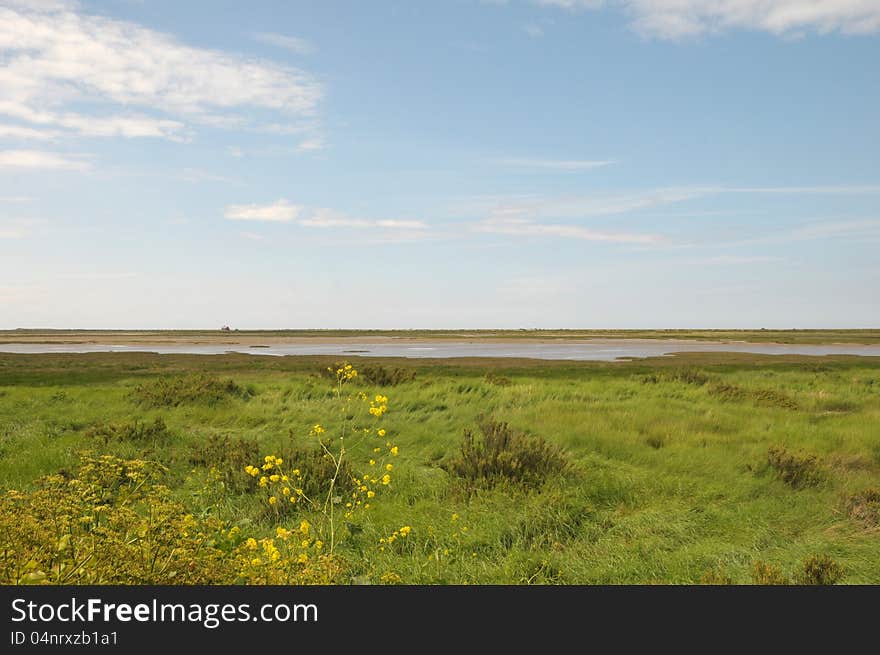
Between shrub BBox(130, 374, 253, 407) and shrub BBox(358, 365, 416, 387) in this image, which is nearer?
shrub BBox(130, 374, 253, 407)

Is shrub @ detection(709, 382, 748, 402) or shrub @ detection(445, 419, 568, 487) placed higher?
shrub @ detection(709, 382, 748, 402)

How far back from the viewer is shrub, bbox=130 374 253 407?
19109 mm

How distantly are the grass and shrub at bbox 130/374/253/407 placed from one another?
0.13m

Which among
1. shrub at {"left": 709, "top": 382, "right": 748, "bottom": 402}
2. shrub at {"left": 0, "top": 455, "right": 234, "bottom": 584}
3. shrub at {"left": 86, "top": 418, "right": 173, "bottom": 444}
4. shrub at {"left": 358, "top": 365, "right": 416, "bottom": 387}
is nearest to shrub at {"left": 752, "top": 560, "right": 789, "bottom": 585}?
shrub at {"left": 0, "top": 455, "right": 234, "bottom": 584}

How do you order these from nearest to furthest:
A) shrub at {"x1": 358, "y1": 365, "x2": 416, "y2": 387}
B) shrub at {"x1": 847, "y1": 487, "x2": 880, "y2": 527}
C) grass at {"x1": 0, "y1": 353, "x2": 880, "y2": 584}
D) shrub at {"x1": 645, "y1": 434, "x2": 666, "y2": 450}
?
grass at {"x1": 0, "y1": 353, "x2": 880, "y2": 584}, shrub at {"x1": 847, "y1": 487, "x2": 880, "y2": 527}, shrub at {"x1": 645, "y1": 434, "x2": 666, "y2": 450}, shrub at {"x1": 358, "y1": 365, "x2": 416, "y2": 387}

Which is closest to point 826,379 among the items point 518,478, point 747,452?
point 747,452

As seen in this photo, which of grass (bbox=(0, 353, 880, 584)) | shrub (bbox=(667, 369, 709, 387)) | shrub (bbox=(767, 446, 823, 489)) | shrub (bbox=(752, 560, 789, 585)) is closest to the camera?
shrub (bbox=(752, 560, 789, 585))

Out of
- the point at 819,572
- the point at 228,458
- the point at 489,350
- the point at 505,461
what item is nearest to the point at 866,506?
the point at 819,572

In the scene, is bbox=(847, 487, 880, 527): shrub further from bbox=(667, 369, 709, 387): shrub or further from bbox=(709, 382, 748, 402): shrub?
bbox=(667, 369, 709, 387): shrub

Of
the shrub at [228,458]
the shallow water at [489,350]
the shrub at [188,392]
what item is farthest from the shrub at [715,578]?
the shallow water at [489,350]

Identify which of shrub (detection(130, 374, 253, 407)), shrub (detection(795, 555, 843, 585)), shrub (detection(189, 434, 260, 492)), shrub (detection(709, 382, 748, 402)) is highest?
shrub (detection(709, 382, 748, 402))

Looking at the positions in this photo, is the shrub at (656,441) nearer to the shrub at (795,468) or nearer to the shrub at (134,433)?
the shrub at (795,468)
